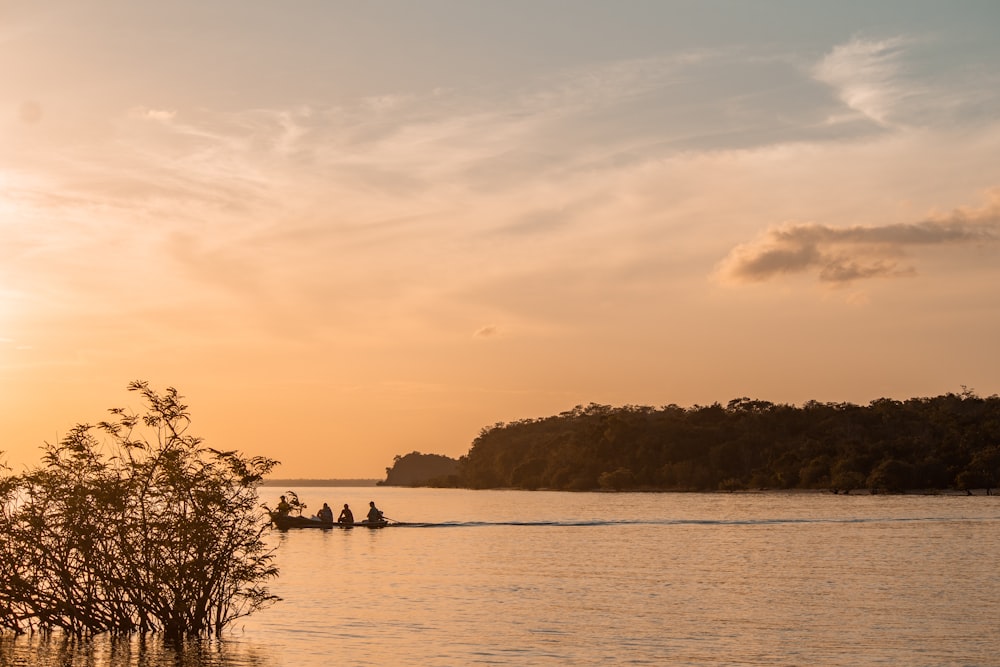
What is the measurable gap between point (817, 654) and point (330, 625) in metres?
16.1

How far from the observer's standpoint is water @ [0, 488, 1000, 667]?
33.5m

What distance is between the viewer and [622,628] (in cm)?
3944

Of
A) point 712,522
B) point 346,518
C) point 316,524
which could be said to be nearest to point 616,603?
point 316,524

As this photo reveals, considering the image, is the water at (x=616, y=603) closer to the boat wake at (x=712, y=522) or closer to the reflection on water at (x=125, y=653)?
the reflection on water at (x=125, y=653)

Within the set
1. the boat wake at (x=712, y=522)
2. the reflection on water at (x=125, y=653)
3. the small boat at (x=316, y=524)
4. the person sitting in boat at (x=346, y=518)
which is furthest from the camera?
the boat wake at (x=712, y=522)

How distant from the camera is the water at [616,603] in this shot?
1320 inches

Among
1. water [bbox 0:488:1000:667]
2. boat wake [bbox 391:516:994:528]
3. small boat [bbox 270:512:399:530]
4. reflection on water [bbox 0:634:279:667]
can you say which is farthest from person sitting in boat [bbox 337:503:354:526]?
reflection on water [bbox 0:634:279:667]

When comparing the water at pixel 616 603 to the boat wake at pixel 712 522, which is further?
the boat wake at pixel 712 522

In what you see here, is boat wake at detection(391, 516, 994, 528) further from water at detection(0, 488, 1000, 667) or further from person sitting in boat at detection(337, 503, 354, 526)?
water at detection(0, 488, 1000, 667)

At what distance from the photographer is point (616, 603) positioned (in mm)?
46812

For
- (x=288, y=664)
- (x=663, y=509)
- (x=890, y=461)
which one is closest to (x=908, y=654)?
(x=288, y=664)

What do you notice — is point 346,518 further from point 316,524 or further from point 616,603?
point 616,603

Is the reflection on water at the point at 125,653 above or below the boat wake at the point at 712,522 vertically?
below

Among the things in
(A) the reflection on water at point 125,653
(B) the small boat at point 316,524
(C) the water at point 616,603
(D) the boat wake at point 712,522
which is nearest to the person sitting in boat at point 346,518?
(B) the small boat at point 316,524
